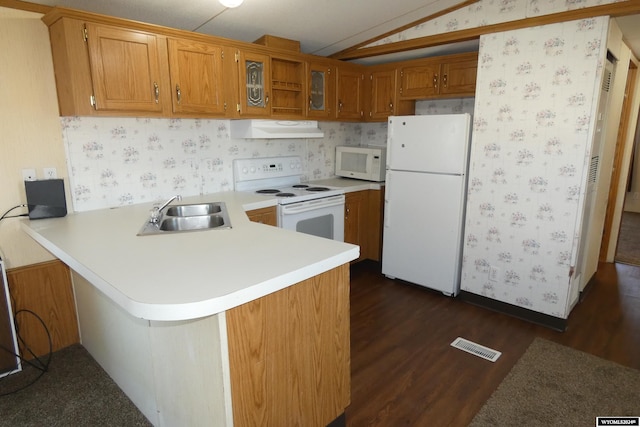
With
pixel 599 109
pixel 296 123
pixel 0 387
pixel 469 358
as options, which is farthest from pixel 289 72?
pixel 0 387

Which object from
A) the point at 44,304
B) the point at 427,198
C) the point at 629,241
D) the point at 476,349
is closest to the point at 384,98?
the point at 427,198

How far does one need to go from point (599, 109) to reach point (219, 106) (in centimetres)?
280

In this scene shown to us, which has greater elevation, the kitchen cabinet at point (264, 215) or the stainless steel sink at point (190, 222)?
the stainless steel sink at point (190, 222)

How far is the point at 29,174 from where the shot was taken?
7.82ft

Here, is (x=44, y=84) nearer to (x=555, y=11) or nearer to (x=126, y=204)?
(x=126, y=204)

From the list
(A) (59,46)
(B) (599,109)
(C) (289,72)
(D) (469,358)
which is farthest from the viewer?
(C) (289,72)

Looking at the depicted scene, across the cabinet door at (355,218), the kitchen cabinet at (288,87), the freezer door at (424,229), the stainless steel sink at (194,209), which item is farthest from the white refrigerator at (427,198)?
the stainless steel sink at (194,209)

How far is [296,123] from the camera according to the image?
352cm

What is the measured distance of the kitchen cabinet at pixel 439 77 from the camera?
11.3ft

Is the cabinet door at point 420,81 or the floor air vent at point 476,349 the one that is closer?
the floor air vent at point 476,349

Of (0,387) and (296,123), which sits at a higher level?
(296,123)

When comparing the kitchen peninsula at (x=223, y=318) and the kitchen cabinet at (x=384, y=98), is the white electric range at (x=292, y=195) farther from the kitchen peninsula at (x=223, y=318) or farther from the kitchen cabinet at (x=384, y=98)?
the kitchen peninsula at (x=223, y=318)

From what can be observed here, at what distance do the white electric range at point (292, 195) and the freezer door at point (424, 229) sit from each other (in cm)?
53

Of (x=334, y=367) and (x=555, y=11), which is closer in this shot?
(x=334, y=367)
